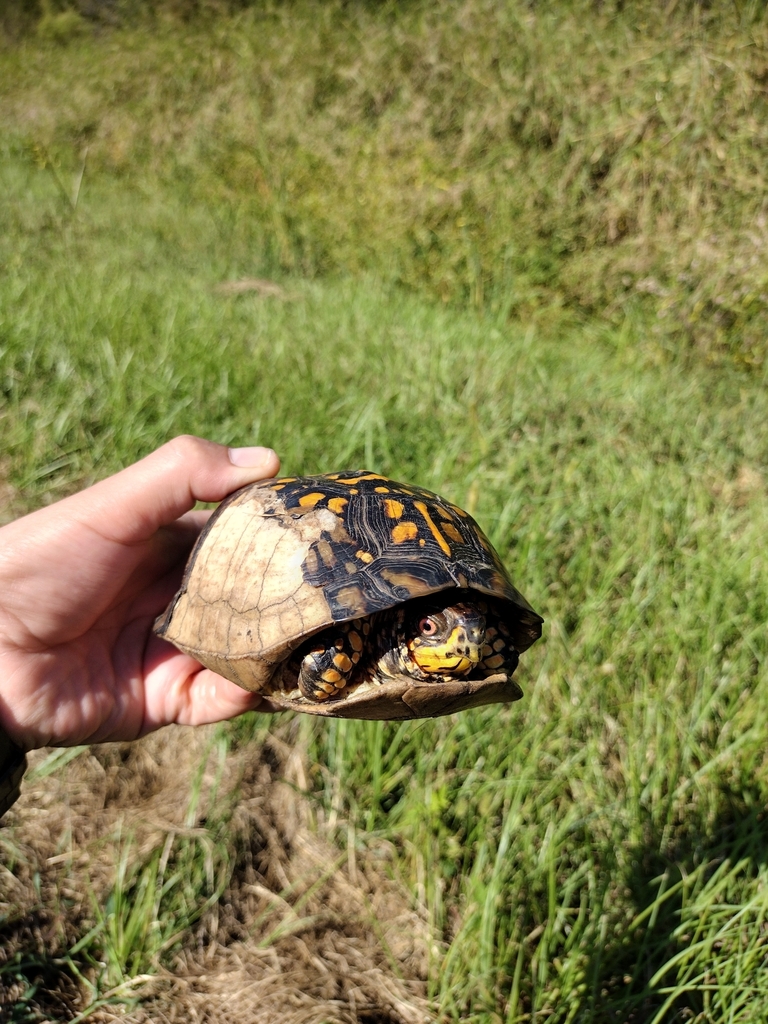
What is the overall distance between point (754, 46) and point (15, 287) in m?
4.74

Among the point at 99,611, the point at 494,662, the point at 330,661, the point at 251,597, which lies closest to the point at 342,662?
the point at 330,661

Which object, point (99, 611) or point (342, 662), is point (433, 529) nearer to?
point (342, 662)

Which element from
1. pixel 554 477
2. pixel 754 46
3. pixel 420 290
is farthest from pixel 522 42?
pixel 554 477

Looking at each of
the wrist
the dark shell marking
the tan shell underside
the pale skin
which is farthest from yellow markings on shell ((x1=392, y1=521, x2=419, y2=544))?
the wrist

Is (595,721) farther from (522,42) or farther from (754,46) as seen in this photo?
(522,42)

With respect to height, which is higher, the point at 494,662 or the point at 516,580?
the point at 494,662

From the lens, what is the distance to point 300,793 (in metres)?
2.22

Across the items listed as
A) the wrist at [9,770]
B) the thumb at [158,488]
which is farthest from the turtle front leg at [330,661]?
the wrist at [9,770]

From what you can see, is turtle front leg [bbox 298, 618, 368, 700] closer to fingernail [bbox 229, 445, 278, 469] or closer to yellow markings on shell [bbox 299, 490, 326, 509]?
yellow markings on shell [bbox 299, 490, 326, 509]

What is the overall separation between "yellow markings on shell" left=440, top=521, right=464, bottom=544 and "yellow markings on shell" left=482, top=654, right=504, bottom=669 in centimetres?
25

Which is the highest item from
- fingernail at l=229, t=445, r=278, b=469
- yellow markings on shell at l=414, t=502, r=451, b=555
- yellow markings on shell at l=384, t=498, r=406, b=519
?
yellow markings on shell at l=384, t=498, r=406, b=519

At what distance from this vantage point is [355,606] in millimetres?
1372

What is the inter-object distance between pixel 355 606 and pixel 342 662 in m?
0.13

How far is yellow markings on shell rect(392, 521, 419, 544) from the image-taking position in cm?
149
